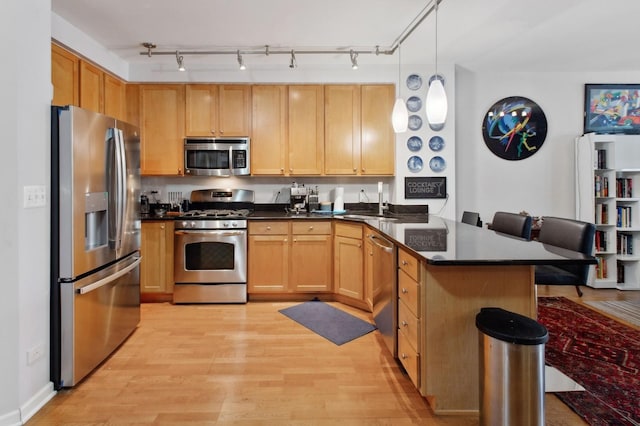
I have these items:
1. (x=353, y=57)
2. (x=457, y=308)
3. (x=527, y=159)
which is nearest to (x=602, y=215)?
(x=527, y=159)

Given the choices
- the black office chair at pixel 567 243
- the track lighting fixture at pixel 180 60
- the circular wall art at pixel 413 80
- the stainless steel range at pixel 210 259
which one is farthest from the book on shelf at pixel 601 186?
the track lighting fixture at pixel 180 60

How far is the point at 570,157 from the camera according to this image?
442 centimetres

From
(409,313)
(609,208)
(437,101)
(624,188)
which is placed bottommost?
A: (409,313)

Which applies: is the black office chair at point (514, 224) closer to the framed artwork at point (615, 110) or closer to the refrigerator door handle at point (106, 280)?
the framed artwork at point (615, 110)

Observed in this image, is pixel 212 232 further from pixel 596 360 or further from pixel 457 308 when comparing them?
pixel 596 360

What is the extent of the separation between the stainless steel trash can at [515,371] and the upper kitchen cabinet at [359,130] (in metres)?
2.74

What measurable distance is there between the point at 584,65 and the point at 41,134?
5303mm

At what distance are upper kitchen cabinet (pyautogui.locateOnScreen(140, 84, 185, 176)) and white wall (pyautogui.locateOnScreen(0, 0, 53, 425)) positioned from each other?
1951 millimetres

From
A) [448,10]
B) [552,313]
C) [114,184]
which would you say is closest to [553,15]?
[448,10]

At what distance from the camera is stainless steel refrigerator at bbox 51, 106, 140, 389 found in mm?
2117

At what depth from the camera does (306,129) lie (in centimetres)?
409

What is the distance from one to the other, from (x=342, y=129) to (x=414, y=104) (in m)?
0.87

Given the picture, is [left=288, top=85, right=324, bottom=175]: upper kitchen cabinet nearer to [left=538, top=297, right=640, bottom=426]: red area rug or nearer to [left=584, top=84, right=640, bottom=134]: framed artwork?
[left=538, top=297, right=640, bottom=426]: red area rug

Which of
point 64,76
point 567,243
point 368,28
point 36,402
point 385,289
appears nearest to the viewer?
point 36,402
